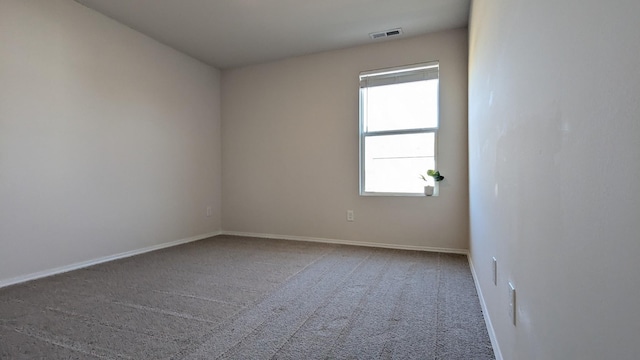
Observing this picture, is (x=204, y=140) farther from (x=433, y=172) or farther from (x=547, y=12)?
(x=547, y=12)

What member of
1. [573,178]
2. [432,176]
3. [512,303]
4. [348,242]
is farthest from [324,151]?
[573,178]

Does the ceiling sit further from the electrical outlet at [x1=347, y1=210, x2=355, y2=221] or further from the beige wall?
the electrical outlet at [x1=347, y1=210, x2=355, y2=221]

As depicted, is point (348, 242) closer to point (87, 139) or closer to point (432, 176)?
point (432, 176)

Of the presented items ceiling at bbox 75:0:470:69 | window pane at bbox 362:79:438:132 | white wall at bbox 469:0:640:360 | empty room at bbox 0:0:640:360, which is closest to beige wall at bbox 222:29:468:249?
empty room at bbox 0:0:640:360

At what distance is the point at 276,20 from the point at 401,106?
1.73 metres

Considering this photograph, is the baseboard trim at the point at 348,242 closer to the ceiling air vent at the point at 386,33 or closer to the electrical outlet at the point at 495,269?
the electrical outlet at the point at 495,269

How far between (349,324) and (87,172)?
9.48 feet

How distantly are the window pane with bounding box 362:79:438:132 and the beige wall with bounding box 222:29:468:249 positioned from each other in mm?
143

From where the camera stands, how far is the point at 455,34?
3375 millimetres

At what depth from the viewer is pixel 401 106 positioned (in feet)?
12.1

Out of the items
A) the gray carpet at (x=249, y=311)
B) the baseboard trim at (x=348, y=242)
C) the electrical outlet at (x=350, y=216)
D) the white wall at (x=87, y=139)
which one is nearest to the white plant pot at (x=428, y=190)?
the baseboard trim at (x=348, y=242)

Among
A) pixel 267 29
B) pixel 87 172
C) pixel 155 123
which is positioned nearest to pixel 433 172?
pixel 267 29

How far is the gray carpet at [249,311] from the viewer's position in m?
1.48

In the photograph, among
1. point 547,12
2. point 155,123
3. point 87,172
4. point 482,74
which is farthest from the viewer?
point 155,123
